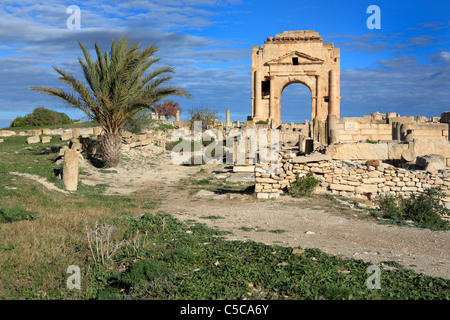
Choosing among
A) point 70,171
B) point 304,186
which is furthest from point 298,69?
point 70,171

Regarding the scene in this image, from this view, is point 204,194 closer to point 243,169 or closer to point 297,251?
point 243,169

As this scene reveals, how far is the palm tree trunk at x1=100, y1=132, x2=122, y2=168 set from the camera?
56.7ft

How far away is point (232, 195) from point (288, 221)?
11.2ft

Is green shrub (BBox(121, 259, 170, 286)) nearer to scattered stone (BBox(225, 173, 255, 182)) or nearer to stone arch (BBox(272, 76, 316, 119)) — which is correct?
scattered stone (BBox(225, 173, 255, 182))

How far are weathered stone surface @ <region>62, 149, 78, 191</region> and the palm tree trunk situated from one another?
→ 5210mm

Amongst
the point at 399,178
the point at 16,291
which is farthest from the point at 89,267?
the point at 399,178

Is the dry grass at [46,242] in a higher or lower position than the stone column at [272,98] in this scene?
lower

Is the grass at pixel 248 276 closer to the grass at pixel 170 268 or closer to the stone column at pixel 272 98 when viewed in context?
the grass at pixel 170 268

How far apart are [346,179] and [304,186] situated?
4.22 feet

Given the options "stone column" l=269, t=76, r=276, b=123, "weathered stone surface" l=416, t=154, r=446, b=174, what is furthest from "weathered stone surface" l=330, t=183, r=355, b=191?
"stone column" l=269, t=76, r=276, b=123

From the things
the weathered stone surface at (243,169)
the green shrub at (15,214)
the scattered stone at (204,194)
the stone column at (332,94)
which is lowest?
the scattered stone at (204,194)

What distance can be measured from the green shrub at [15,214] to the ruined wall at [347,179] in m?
5.87

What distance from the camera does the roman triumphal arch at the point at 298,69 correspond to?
3334cm

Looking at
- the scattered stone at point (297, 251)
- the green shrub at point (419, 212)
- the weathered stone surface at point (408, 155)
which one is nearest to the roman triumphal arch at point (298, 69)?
the weathered stone surface at point (408, 155)
